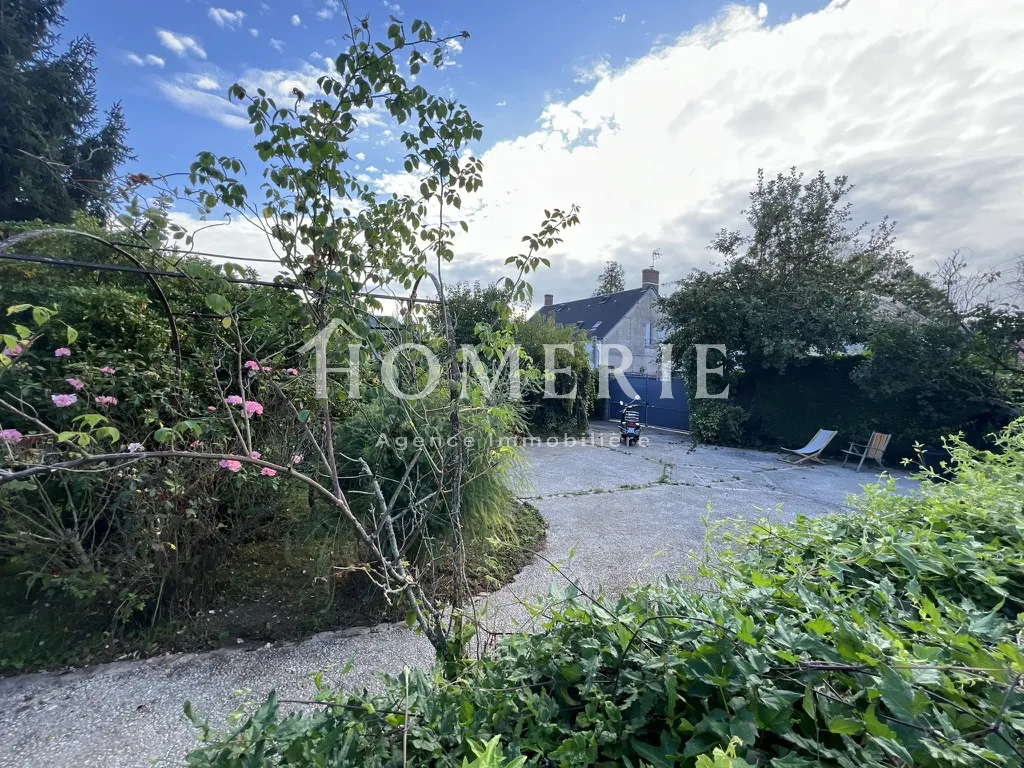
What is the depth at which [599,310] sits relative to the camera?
20609 millimetres

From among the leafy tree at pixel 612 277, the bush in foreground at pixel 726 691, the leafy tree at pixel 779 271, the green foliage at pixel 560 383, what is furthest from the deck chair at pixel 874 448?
the leafy tree at pixel 612 277

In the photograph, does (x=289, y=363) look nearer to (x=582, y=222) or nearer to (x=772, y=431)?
(x=582, y=222)

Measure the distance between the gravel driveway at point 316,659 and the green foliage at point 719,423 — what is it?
3581mm

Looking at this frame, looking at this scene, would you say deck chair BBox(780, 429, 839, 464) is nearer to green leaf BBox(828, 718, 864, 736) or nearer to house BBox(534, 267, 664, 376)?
green leaf BBox(828, 718, 864, 736)

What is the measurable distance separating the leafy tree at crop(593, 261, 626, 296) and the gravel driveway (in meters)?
24.1

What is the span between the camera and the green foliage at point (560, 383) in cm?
948

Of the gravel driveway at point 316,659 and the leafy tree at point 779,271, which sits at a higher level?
the leafy tree at point 779,271

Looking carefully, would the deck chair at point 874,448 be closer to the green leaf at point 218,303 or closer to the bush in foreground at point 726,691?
the bush in foreground at point 726,691

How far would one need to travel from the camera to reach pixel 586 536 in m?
3.97

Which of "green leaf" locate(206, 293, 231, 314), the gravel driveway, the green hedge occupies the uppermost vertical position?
"green leaf" locate(206, 293, 231, 314)

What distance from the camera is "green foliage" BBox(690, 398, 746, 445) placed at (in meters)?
9.41

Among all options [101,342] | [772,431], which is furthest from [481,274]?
[772,431]

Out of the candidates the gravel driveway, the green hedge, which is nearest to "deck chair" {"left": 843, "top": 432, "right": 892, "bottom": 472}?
the green hedge

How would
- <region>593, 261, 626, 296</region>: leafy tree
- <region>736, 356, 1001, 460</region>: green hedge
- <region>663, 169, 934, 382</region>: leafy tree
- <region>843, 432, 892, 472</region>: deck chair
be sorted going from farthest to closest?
<region>593, 261, 626, 296</region>: leafy tree → <region>663, 169, 934, 382</region>: leafy tree → <region>843, 432, 892, 472</region>: deck chair → <region>736, 356, 1001, 460</region>: green hedge
